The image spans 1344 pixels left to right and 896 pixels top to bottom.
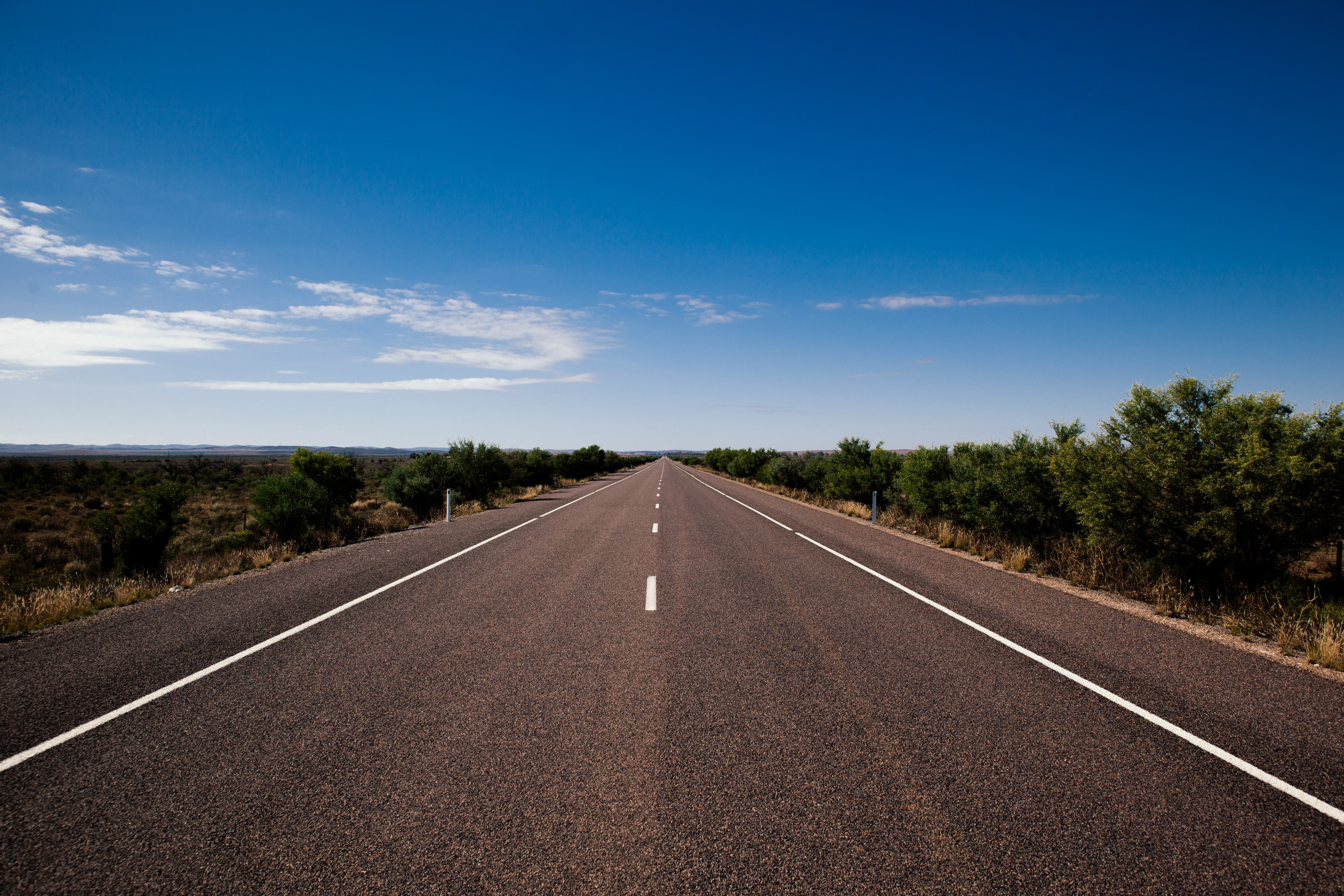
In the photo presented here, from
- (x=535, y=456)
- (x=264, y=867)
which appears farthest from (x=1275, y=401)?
(x=535, y=456)

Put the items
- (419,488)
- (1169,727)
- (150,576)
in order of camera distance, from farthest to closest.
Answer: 1. (419,488)
2. (150,576)
3. (1169,727)

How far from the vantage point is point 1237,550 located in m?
7.47

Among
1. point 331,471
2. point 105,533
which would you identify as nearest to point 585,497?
point 331,471

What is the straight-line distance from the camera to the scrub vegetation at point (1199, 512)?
6.95 m

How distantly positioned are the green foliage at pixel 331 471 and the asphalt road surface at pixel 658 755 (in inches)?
698

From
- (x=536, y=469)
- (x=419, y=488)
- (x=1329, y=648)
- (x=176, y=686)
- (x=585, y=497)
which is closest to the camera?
(x=176, y=686)

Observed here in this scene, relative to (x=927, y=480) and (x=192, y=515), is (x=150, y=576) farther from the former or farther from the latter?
(x=192, y=515)

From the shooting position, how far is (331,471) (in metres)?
24.1

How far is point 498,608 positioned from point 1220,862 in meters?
6.54

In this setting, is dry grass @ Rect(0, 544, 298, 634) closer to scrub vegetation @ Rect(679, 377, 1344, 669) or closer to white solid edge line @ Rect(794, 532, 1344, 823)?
white solid edge line @ Rect(794, 532, 1344, 823)

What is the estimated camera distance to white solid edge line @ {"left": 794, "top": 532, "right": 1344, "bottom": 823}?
3180 millimetres

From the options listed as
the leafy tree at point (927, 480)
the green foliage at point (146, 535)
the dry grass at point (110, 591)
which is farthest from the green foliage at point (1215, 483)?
the green foliage at point (146, 535)

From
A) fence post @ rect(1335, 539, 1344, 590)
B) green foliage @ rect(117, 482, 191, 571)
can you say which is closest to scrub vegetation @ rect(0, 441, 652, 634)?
green foliage @ rect(117, 482, 191, 571)

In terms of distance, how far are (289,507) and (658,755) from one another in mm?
12919
